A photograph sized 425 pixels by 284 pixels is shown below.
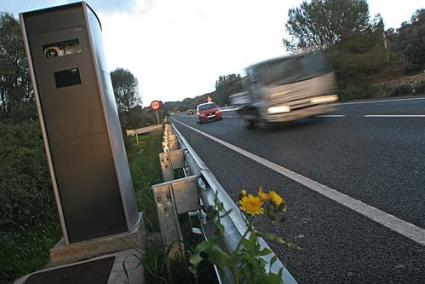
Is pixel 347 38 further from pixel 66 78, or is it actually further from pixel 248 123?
pixel 66 78

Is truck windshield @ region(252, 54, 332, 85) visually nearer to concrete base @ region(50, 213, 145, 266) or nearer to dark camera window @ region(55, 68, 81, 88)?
dark camera window @ region(55, 68, 81, 88)

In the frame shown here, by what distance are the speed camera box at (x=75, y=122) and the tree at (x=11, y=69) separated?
36359 mm

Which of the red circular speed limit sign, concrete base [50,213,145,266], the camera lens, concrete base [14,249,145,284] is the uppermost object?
the red circular speed limit sign

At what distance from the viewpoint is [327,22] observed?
51906mm

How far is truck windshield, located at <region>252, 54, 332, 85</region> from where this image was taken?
14.9 meters

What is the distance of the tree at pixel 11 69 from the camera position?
3878 cm

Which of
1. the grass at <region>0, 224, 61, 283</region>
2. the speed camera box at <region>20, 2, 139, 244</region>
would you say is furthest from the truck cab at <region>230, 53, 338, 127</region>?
the speed camera box at <region>20, 2, 139, 244</region>

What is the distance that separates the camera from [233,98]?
904 inches

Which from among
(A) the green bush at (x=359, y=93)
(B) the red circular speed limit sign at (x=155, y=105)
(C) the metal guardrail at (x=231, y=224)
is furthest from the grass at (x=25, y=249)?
(A) the green bush at (x=359, y=93)

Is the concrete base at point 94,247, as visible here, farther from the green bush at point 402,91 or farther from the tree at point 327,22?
the tree at point 327,22

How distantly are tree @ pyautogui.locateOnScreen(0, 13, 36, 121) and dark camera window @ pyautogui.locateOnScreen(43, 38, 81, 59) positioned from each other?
119 ft

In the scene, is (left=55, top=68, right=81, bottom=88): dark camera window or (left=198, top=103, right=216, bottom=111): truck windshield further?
(left=198, top=103, right=216, bottom=111): truck windshield

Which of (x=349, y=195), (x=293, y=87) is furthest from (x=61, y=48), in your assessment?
(x=293, y=87)

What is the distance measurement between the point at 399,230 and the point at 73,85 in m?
2.97
